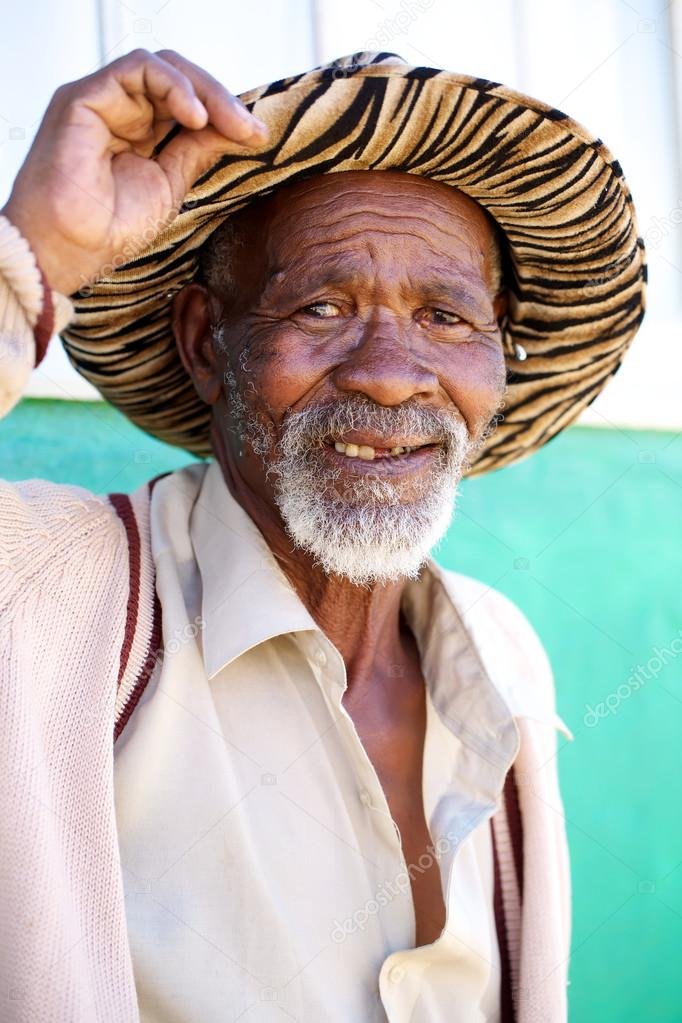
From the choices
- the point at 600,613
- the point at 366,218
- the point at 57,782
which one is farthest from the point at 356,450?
the point at 600,613

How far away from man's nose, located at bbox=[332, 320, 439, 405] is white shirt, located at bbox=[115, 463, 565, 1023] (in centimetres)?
34

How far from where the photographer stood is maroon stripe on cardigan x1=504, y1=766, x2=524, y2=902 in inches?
78.6

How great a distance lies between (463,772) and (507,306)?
97cm

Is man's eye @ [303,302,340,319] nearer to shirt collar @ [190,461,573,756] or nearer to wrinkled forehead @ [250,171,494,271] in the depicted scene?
wrinkled forehead @ [250,171,494,271]

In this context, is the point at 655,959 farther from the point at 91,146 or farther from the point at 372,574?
the point at 91,146

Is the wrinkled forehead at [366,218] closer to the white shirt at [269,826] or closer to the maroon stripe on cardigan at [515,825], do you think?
the white shirt at [269,826]

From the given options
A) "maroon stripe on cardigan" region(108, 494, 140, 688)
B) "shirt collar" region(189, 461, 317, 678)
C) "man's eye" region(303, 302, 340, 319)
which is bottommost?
"shirt collar" region(189, 461, 317, 678)

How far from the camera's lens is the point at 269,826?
1.72 metres

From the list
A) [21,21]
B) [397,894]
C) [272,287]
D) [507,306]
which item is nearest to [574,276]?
[507,306]

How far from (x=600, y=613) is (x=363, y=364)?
1.28 m

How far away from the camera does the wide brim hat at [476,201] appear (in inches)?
65.7

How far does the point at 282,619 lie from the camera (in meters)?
1.81

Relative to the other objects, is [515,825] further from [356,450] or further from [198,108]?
[198,108]

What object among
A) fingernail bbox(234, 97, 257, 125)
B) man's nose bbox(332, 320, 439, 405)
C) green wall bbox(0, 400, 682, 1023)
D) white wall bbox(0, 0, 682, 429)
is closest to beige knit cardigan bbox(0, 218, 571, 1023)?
fingernail bbox(234, 97, 257, 125)
